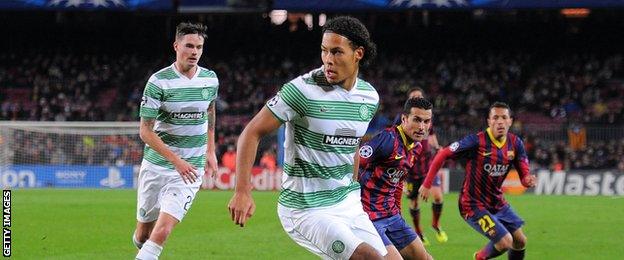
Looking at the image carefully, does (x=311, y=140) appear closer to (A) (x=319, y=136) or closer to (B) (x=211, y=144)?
(A) (x=319, y=136)

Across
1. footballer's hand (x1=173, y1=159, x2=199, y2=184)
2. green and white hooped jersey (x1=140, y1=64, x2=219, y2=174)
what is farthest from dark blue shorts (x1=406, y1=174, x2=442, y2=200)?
footballer's hand (x1=173, y1=159, x2=199, y2=184)

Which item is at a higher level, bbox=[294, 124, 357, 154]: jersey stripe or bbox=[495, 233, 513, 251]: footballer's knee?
bbox=[294, 124, 357, 154]: jersey stripe

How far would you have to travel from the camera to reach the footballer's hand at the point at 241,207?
19.3 ft

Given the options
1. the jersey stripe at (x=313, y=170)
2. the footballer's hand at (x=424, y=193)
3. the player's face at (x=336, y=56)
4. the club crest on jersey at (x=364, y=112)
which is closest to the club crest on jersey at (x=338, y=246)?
the jersey stripe at (x=313, y=170)

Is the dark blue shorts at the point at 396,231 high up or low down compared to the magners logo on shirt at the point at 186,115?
down

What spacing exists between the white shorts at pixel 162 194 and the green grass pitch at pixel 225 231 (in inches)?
108

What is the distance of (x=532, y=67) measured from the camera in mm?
39219

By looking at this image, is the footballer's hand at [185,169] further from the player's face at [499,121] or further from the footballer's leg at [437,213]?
Result: the footballer's leg at [437,213]

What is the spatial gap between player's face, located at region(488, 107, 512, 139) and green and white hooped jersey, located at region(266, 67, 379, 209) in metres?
4.93

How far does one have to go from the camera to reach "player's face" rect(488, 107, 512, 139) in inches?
442

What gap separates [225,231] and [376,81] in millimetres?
23390

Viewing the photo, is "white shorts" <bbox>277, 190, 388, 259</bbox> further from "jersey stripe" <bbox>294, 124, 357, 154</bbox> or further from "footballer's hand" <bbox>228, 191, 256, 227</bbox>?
"footballer's hand" <bbox>228, 191, 256, 227</bbox>

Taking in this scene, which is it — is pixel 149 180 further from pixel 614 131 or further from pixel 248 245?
pixel 614 131

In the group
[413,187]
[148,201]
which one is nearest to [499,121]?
[148,201]
